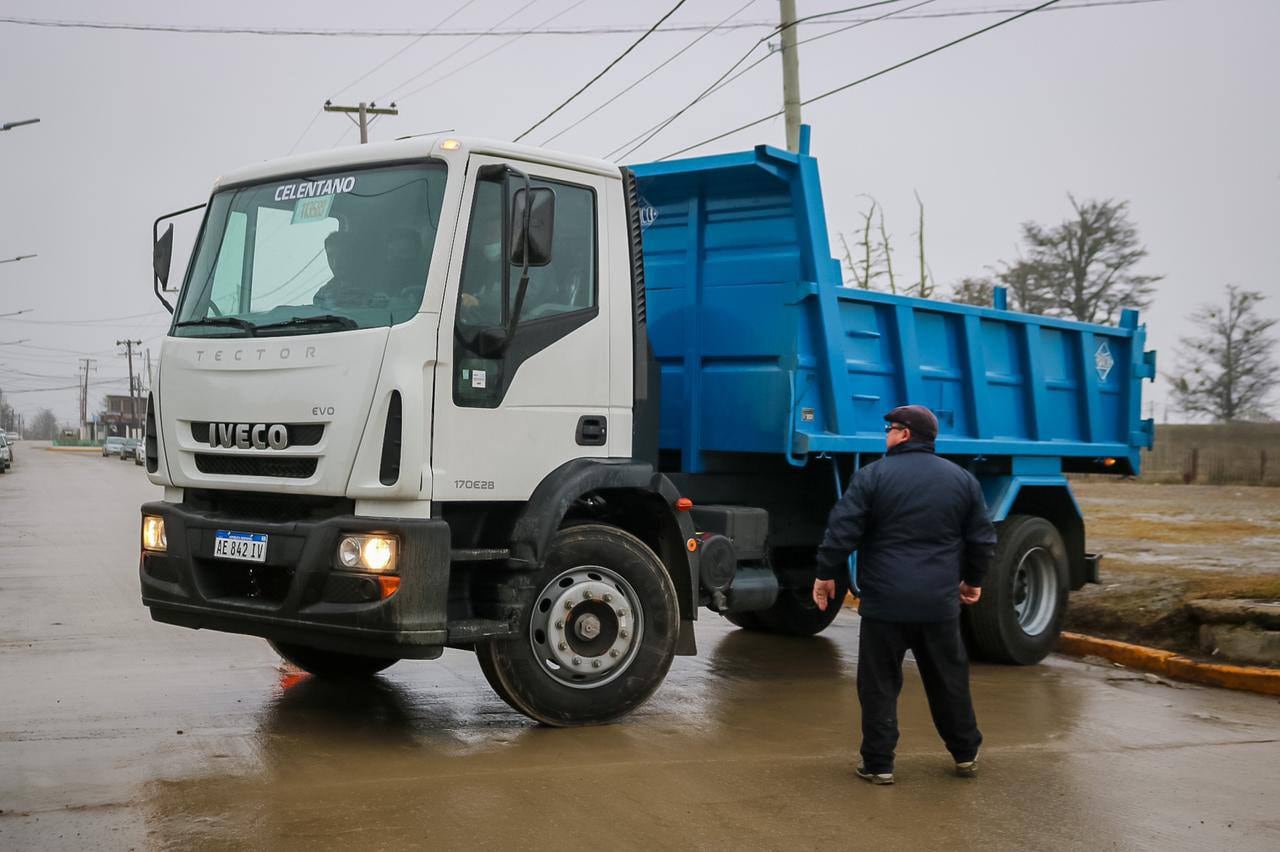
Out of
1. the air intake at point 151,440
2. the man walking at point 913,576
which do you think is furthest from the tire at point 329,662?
the man walking at point 913,576

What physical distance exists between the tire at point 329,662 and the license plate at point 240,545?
168cm

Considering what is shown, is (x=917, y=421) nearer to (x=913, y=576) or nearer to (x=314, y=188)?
(x=913, y=576)

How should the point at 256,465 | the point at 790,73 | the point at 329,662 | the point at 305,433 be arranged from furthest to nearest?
the point at 790,73, the point at 329,662, the point at 256,465, the point at 305,433

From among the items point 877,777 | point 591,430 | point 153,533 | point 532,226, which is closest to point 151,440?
point 153,533

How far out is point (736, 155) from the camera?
26.0 feet

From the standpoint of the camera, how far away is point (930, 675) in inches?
242

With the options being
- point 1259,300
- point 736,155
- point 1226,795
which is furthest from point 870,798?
point 1259,300

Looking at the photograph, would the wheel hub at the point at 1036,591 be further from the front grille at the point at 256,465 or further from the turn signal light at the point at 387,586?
the front grille at the point at 256,465

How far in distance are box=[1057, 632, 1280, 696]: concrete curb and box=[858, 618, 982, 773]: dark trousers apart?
3600 mm

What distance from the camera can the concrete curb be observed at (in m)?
8.75

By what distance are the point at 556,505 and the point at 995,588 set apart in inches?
159

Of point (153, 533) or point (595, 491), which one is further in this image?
point (595, 491)

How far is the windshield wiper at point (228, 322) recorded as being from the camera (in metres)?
6.61

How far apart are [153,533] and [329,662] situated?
1.58m
